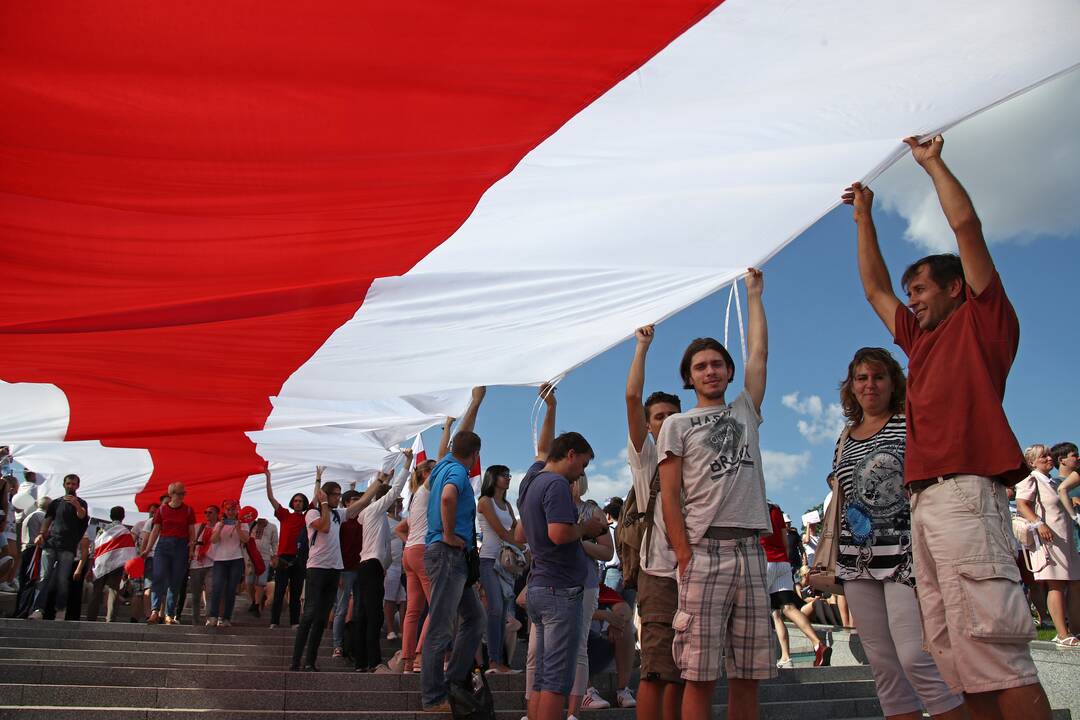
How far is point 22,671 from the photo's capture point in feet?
20.2

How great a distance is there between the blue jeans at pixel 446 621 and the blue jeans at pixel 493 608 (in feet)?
3.58

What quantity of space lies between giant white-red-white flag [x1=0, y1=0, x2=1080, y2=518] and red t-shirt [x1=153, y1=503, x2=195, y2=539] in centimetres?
454

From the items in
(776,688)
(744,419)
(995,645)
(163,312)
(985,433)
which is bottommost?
(776,688)

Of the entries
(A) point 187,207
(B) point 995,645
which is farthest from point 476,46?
(B) point 995,645

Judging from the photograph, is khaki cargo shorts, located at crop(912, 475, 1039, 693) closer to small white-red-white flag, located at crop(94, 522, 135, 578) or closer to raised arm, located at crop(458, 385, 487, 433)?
raised arm, located at crop(458, 385, 487, 433)

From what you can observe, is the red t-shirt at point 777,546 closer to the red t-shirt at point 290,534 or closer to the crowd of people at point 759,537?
the crowd of people at point 759,537

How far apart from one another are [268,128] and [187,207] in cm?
67

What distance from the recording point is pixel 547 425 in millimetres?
6039

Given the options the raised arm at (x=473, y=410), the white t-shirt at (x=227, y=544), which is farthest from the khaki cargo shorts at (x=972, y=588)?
the white t-shirt at (x=227, y=544)

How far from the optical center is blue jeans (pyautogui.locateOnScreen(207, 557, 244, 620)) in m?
10.5

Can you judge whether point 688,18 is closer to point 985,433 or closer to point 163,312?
point 985,433

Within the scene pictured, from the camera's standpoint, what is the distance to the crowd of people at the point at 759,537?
2.48 m

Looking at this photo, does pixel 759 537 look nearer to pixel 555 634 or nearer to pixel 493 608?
pixel 555 634

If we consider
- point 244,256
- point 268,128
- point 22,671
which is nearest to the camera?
point 268,128
